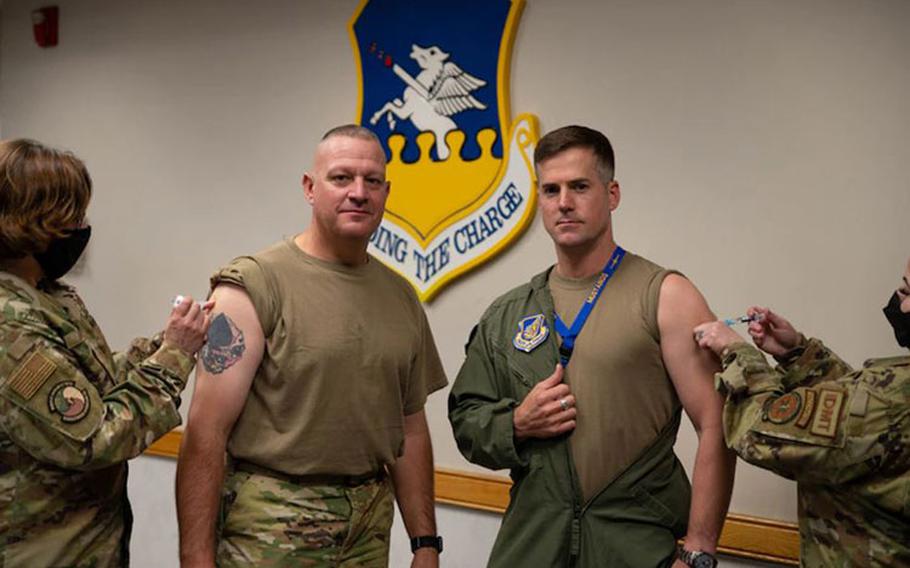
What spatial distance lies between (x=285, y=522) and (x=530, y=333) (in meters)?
0.67

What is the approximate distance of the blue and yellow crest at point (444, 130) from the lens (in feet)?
10.3

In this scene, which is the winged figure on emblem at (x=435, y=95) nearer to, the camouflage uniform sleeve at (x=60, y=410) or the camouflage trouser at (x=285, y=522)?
the camouflage trouser at (x=285, y=522)

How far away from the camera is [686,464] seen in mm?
2848

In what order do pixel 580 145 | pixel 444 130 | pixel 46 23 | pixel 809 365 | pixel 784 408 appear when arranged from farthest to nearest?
pixel 46 23 → pixel 444 130 → pixel 580 145 → pixel 809 365 → pixel 784 408

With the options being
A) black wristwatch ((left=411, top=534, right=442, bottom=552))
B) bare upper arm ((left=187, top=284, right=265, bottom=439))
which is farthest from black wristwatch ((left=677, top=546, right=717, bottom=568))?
bare upper arm ((left=187, top=284, right=265, bottom=439))

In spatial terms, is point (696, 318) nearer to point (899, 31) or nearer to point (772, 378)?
point (772, 378)

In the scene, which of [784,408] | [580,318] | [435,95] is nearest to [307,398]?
[580,318]

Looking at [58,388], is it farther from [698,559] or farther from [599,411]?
[698,559]

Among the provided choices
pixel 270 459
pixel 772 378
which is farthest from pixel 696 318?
pixel 270 459

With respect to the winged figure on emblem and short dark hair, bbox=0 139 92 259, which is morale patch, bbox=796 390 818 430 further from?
the winged figure on emblem

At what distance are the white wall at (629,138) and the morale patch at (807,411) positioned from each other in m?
0.95

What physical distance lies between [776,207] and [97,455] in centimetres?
188

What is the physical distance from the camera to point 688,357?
2.05 meters

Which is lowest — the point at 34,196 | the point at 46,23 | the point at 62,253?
the point at 62,253
